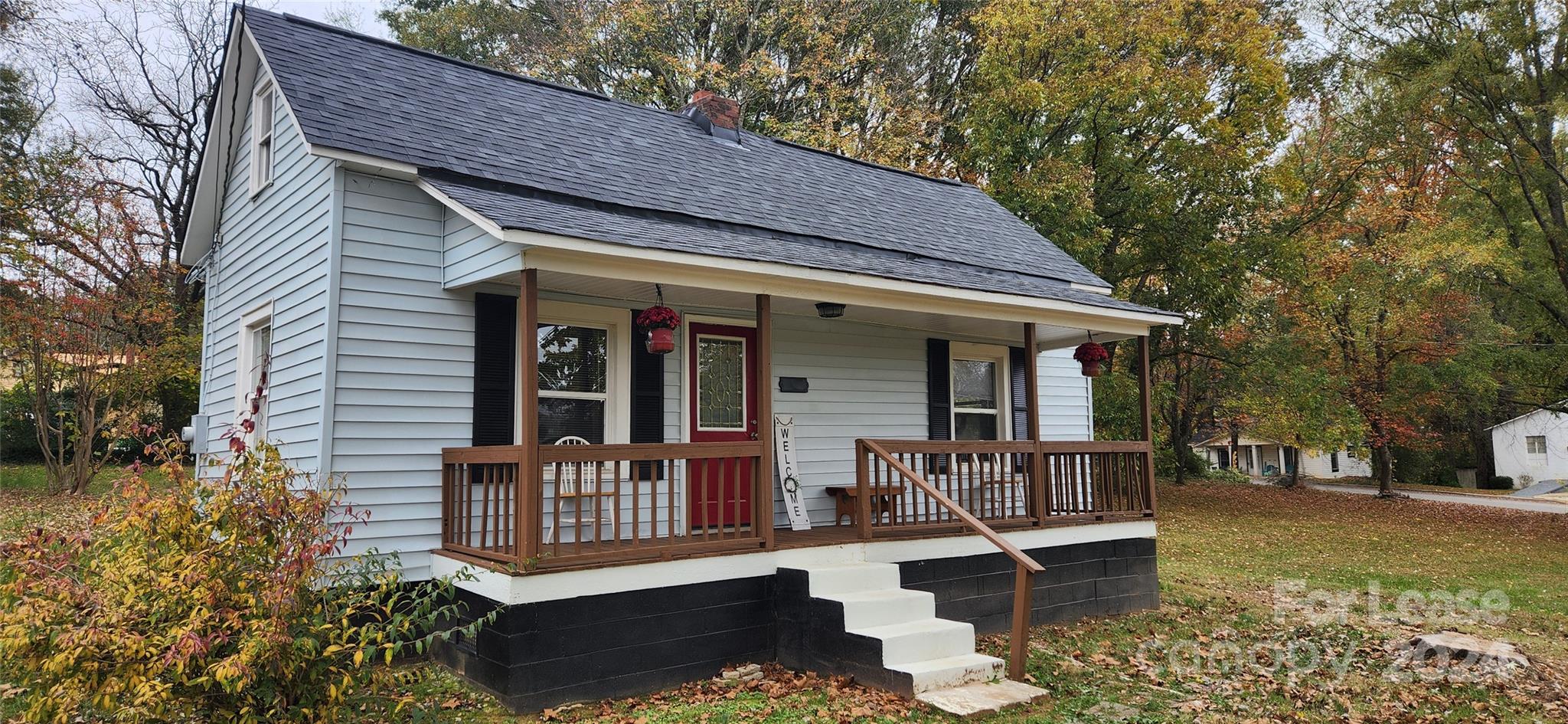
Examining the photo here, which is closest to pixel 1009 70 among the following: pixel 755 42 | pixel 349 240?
pixel 755 42

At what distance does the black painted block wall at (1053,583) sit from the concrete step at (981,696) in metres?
1.66

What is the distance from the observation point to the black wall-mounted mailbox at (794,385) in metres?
9.02

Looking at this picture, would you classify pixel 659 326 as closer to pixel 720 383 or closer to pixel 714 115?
pixel 720 383

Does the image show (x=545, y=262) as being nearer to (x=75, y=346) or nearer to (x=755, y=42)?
(x=75, y=346)

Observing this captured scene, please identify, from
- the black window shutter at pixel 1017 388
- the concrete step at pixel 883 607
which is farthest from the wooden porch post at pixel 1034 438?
the concrete step at pixel 883 607

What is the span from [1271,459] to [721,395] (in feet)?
178

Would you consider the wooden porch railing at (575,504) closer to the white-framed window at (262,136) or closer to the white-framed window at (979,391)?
the white-framed window at (262,136)

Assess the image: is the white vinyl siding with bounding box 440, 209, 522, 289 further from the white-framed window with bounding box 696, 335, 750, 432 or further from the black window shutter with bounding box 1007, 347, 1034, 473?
the black window shutter with bounding box 1007, 347, 1034, 473

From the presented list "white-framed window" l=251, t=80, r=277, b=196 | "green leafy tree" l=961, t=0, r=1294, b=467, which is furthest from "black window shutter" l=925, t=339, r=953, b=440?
"green leafy tree" l=961, t=0, r=1294, b=467

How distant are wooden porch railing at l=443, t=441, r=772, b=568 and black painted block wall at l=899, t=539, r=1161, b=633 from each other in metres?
1.86

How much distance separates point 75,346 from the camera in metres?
14.7

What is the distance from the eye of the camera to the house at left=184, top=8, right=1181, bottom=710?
616cm

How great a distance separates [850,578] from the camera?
6.96m

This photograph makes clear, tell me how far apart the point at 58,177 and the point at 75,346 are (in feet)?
16.2
